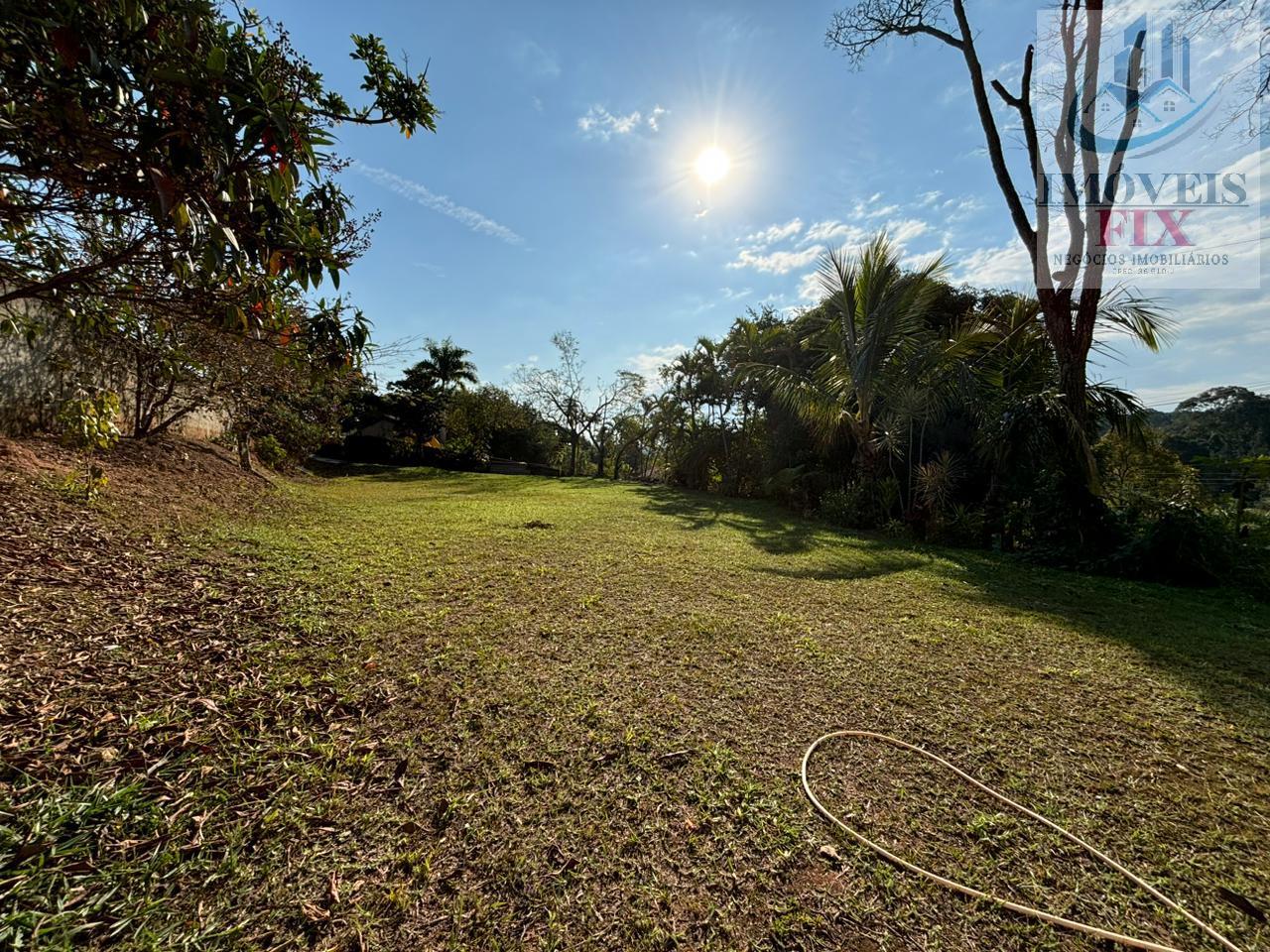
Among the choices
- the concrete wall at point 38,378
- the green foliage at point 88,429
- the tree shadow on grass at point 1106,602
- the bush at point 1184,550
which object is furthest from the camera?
the bush at point 1184,550

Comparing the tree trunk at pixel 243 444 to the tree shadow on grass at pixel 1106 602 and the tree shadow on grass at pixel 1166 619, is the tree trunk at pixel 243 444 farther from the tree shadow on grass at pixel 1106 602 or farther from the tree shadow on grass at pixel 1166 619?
the tree shadow on grass at pixel 1166 619

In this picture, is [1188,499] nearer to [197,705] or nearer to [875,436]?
[875,436]

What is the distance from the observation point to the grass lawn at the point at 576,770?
126 cm

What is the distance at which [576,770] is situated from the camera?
1.83m

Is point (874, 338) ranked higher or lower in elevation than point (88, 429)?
higher

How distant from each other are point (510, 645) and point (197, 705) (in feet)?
4.70

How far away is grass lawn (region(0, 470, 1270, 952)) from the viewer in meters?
1.26

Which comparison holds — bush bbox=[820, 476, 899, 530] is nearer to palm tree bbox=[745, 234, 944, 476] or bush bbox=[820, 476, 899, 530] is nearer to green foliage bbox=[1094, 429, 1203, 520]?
palm tree bbox=[745, 234, 944, 476]

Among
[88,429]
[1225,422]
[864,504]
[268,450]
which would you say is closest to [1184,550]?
[864,504]

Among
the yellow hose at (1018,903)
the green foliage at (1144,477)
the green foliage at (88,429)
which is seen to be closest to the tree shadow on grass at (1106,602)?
the green foliage at (1144,477)

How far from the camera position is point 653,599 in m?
3.82

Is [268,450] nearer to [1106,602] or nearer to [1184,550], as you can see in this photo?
[1106,602]

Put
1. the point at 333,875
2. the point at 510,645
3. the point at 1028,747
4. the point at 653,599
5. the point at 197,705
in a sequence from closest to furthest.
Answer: the point at 333,875, the point at 197,705, the point at 1028,747, the point at 510,645, the point at 653,599

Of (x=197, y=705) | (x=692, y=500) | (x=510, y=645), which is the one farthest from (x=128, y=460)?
(x=692, y=500)
